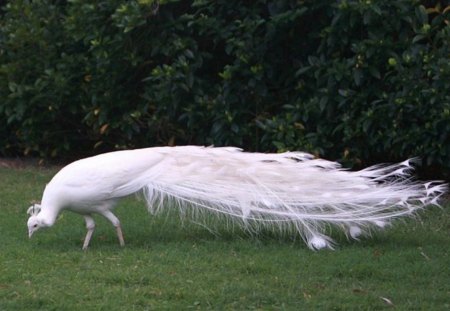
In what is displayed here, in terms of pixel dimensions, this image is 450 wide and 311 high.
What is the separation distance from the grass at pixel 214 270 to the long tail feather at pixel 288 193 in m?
0.23

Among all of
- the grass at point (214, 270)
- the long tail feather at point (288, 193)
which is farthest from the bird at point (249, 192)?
the grass at point (214, 270)

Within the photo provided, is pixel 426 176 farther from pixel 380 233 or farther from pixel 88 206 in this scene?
pixel 88 206

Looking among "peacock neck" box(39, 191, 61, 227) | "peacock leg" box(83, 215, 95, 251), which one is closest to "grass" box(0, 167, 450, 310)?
"peacock leg" box(83, 215, 95, 251)

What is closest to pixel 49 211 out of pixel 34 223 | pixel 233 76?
pixel 34 223

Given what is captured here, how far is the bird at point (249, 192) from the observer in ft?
23.7

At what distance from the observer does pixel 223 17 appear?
10.5 meters

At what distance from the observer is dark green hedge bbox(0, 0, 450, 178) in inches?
366

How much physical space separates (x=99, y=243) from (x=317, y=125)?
3074mm

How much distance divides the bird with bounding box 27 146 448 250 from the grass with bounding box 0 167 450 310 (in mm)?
228

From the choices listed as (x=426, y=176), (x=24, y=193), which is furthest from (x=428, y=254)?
(x=24, y=193)

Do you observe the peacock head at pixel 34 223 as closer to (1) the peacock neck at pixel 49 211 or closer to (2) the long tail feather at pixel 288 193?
(1) the peacock neck at pixel 49 211

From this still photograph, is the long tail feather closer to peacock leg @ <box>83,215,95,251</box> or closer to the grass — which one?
the grass

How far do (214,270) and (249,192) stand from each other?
2.63 ft

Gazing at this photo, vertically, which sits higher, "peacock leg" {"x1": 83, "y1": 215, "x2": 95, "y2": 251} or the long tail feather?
the long tail feather
